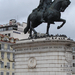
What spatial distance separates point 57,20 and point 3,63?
3242 centimetres

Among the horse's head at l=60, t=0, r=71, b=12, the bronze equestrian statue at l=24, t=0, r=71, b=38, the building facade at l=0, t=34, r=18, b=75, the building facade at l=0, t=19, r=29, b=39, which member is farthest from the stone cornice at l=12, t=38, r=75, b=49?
the building facade at l=0, t=19, r=29, b=39

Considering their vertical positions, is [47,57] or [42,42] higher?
[42,42]

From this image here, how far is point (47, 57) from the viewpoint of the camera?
64.3 ft

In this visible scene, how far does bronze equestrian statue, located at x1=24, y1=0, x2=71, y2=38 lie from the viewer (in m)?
20.7

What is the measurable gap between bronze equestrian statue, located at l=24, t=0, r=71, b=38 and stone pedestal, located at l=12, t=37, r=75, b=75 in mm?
1834

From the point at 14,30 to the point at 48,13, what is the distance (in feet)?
134

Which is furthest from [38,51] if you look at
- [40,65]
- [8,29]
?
[8,29]

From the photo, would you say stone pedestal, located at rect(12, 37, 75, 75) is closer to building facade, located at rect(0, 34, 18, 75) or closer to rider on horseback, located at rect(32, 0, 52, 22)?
rider on horseback, located at rect(32, 0, 52, 22)

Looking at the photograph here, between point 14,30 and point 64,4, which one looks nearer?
point 64,4

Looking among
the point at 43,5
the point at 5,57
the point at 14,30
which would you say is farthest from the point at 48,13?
the point at 14,30

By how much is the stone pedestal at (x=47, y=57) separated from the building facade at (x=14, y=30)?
39.9 m

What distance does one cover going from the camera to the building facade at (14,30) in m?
60.9

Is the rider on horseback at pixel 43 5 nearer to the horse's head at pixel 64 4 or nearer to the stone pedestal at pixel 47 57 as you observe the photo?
the horse's head at pixel 64 4

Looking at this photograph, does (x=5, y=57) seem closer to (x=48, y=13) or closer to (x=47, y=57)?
(x=48, y=13)
